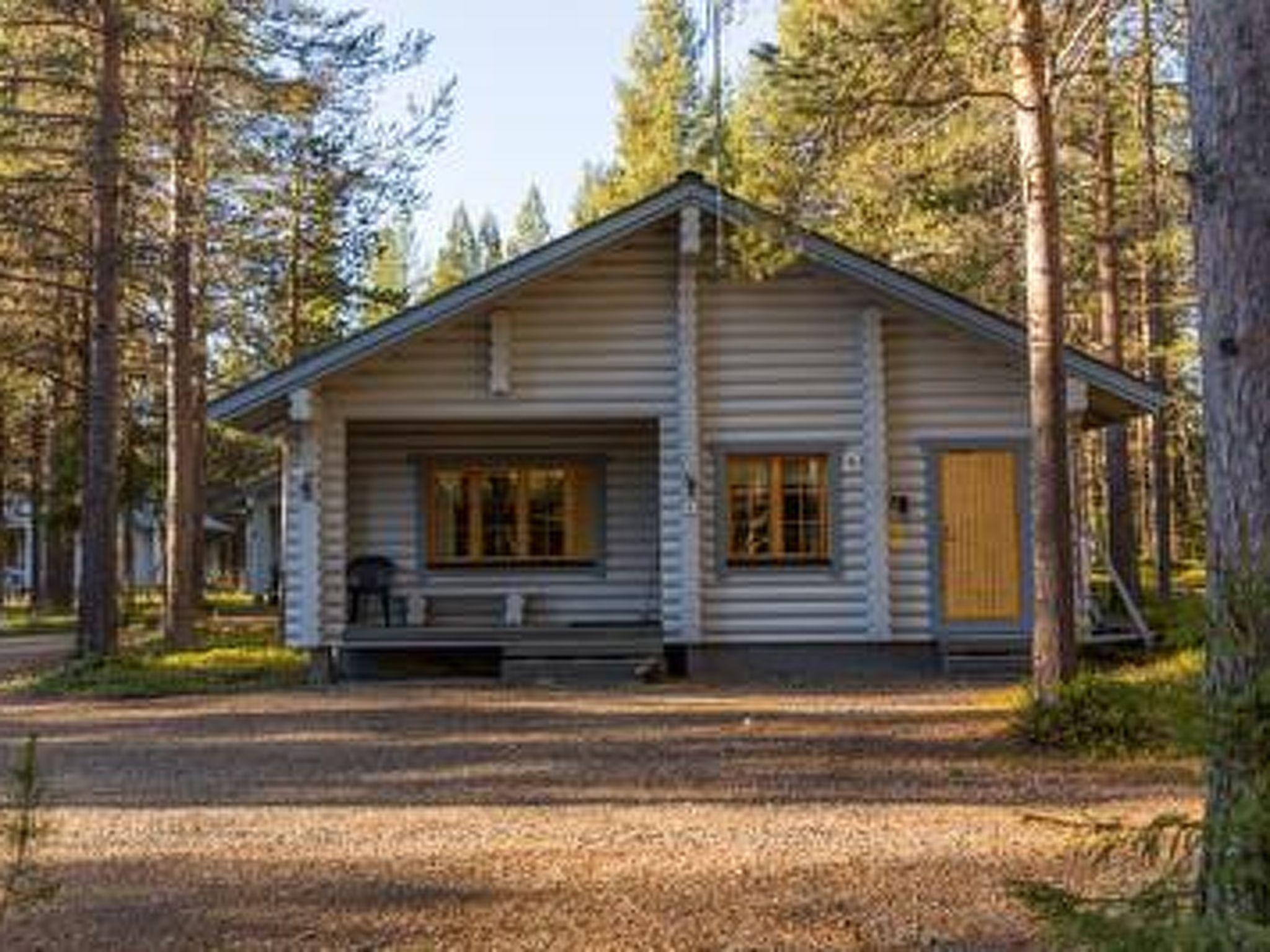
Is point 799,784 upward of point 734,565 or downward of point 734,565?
downward

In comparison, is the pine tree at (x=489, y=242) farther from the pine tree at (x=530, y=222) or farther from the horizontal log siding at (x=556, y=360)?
the horizontal log siding at (x=556, y=360)

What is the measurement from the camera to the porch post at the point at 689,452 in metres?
18.6

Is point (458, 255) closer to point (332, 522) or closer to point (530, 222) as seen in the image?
point (530, 222)

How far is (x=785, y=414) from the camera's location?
18.8m

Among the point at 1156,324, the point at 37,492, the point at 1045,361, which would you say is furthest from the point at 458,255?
the point at 1045,361

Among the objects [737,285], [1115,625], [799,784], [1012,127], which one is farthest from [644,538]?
[799,784]

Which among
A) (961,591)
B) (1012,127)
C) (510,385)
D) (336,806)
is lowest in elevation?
(336,806)

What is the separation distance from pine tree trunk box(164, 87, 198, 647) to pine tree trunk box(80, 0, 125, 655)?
5.75ft

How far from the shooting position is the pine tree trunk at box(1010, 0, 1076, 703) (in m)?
12.7

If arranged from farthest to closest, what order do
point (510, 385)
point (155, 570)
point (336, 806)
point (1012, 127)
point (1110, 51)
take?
point (155, 570)
point (510, 385)
point (1012, 127)
point (1110, 51)
point (336, 806)

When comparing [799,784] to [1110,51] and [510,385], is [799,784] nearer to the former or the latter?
[1110,51]

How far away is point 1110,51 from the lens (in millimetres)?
14484

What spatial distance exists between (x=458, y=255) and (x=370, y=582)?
55.1 metres

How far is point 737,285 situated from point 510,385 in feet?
9.12
